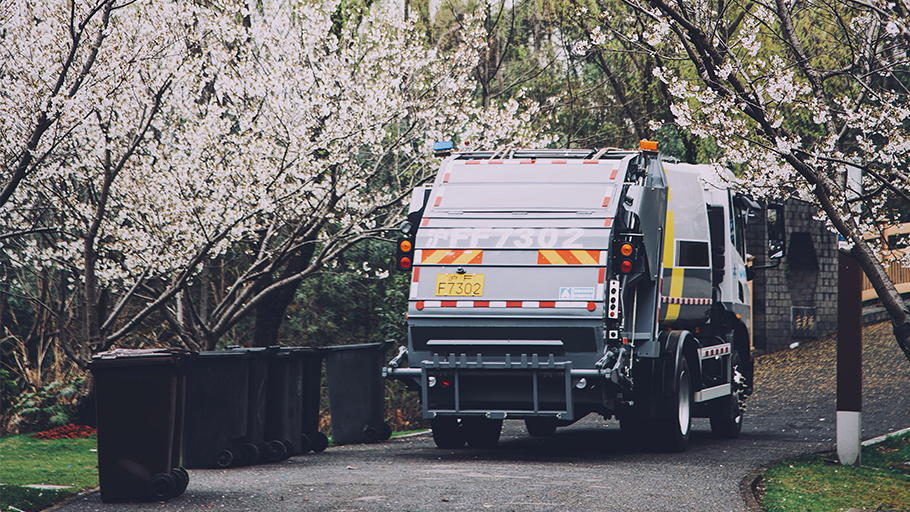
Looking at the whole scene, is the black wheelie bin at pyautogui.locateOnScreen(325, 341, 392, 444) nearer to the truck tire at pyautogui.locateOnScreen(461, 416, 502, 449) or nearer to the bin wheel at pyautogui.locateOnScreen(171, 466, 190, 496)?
the truck tire at pyautogui.locateOnScreen(461, 416, 502, 449)

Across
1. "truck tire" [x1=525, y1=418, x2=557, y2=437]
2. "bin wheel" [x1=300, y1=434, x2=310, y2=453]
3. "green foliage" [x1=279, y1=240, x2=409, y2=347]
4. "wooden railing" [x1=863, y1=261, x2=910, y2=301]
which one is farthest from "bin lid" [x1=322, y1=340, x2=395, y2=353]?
"wooden railing" [x1=863, y1=261, x2=910, y2=301]

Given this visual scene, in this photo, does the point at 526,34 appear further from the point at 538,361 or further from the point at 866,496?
the point at 866,496

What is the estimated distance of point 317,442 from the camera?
10.9 meters

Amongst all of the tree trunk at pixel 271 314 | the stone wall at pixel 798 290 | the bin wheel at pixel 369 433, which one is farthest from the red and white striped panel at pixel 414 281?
the stone wall at pixel 798 290

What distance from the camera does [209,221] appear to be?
510 inches

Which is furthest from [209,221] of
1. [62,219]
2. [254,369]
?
[254,369]

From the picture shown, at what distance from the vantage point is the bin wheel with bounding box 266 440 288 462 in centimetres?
999

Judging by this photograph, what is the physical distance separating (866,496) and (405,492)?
137 inches

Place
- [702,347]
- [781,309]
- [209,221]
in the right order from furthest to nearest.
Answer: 1. [781,309]
2. [209,221]
3. [702,347]

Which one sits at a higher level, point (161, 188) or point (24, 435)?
point (161, 188)

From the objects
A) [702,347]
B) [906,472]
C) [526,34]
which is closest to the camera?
[906,472]

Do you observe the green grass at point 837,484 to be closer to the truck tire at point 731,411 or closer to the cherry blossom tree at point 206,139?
the truck tire at point 731,411

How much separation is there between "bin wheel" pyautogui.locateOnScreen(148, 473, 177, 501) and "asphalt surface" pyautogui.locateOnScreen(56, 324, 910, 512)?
72mm

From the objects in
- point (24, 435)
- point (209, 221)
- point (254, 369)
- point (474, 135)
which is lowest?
point (24, 435)
